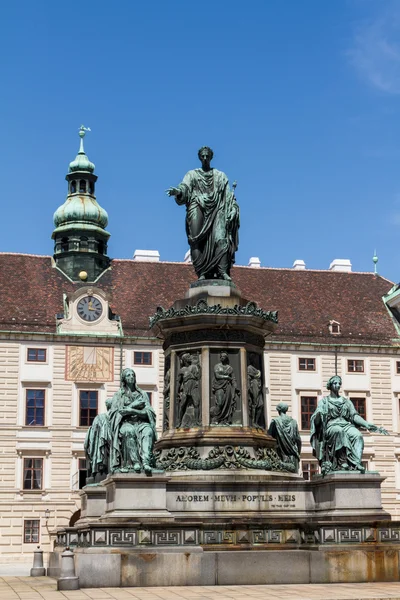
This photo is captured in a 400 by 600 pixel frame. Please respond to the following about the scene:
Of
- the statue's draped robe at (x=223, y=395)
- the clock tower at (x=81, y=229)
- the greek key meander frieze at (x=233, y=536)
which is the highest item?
the clock tower at (x=81, y=229)

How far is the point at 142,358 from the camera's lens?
190ft

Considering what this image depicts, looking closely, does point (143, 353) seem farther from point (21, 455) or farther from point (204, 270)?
point (204, 270)

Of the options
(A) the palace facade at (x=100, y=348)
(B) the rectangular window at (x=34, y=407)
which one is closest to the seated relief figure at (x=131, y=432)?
(A) the palace facade at (x=100, y=348)

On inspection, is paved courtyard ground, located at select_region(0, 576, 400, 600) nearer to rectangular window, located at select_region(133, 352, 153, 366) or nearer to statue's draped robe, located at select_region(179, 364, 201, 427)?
statue's draped robe, located at select_region(179, 364, 201, 427)

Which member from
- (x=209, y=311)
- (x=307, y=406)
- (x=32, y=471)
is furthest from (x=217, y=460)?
(x=307, y=406)

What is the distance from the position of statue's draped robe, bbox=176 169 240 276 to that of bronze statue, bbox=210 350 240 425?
2618 mm

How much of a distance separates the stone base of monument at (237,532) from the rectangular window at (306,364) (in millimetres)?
39617

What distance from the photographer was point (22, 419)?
Result: 5619 centimetres

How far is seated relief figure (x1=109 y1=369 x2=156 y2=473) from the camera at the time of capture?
18.8 m

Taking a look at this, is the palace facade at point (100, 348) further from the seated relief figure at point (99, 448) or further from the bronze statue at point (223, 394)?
the bronze statue at point (223, 394)

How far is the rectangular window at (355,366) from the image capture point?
60.2m

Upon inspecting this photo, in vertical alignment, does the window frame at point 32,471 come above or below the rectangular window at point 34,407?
below

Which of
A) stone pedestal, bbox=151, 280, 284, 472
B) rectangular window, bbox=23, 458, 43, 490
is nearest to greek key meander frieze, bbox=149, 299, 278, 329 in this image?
stone pedestal, bbox=151, 280, 284, 472

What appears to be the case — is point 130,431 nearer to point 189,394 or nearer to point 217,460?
point 217,460
